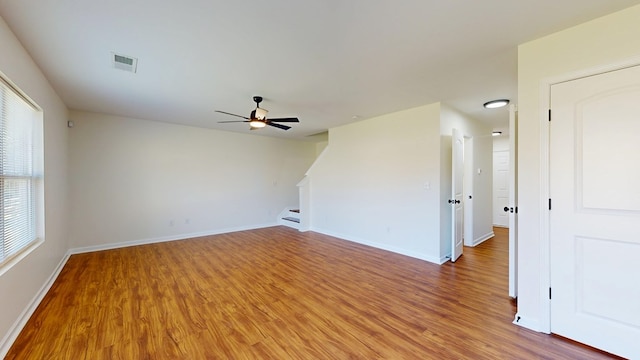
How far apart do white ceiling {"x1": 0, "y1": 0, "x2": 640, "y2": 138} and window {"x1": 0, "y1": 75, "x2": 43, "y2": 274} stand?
0.52 m

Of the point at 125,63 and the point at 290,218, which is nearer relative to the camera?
the point at 125,63

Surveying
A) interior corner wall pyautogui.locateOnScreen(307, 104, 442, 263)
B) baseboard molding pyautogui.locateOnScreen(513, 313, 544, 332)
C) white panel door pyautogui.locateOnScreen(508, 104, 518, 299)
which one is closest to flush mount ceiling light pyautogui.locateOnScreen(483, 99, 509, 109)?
interior corner wall pyautogui.locateOnScreen(307, 104, 442, 263)

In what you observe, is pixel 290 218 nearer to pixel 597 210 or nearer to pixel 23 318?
pixel 23 318

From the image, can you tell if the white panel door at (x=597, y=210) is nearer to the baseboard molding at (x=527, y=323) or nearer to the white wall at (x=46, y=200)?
the baseboard molding at (x=527, y=323)

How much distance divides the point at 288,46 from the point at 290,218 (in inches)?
204

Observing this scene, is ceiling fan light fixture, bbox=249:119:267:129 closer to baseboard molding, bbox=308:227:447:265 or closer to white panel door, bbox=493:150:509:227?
baseboard molding, bbox=308:227:447:265

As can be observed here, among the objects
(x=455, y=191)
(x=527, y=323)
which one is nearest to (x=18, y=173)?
(x=527, y=323)

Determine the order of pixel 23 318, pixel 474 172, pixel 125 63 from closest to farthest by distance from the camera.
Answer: pixel 23 318
pixel 125 63
pixel 474 172

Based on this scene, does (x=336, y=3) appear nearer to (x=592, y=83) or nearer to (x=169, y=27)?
(x=169, y=27)

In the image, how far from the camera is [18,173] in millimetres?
2389

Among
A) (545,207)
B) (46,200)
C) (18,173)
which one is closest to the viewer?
(545,207)

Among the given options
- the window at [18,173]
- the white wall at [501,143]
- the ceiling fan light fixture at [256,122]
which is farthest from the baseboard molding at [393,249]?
the white wall at [501,143]

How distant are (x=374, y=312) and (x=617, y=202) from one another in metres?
2.09

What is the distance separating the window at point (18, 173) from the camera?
6.81ft
